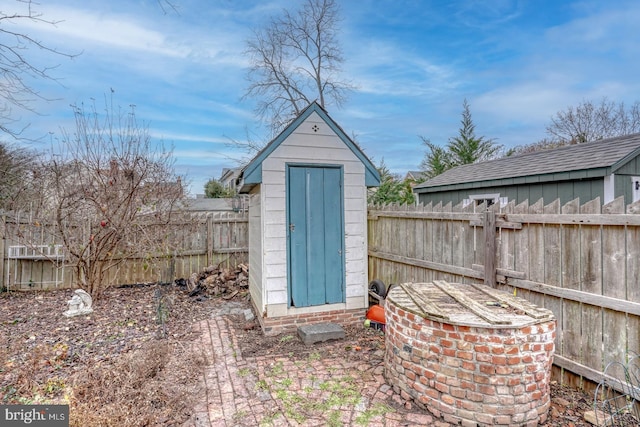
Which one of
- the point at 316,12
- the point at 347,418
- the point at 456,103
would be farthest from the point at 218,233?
the point at 456,103

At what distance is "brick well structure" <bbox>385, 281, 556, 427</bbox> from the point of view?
2373mm

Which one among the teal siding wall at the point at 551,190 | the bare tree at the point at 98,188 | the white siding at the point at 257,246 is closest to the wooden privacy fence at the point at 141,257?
the bare tree at the point at 98,188

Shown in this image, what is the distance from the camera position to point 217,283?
7.15 metres

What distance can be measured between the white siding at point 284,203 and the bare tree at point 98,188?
3208 millimetres

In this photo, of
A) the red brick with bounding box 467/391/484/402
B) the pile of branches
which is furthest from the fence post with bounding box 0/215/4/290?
the red brick with bounding box 467/391/484/402

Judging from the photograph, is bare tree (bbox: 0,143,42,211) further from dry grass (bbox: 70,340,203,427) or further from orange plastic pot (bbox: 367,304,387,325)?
orange plastic pot (bbox: 367,304,387,325)

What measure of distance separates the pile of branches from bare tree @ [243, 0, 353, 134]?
30.2 ft

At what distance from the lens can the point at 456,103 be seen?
17.2 meters

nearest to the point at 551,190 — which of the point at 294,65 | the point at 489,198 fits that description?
the point at 489,198

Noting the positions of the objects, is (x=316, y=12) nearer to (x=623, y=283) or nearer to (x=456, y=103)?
(x=456, y=103)

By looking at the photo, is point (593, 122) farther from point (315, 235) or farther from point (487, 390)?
point (487, 390)

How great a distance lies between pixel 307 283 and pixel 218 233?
3968 millimetres

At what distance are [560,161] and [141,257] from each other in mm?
10372

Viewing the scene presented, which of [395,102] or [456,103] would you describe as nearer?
[395,102]
